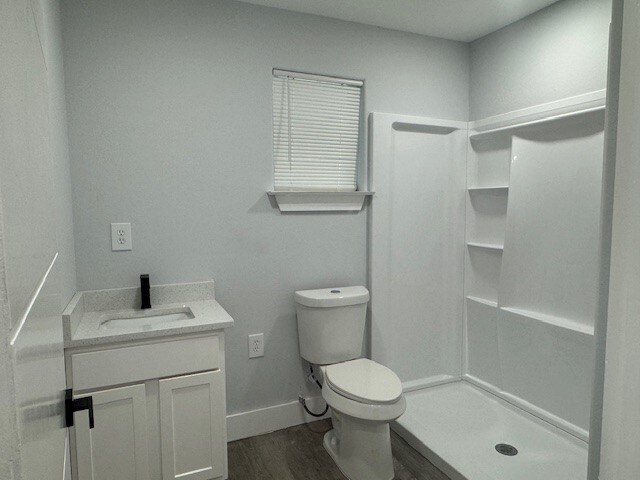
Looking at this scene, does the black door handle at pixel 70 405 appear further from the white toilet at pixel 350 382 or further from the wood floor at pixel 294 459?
the wood floor at pixel 294 459

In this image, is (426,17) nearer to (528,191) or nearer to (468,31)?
(468,31)

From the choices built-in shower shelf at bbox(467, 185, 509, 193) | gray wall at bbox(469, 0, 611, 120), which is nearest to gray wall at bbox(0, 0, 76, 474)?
gray wall at bbox(469, 0, 611, 120)

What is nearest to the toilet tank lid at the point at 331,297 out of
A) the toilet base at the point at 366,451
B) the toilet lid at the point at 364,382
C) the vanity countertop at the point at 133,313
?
the toilet lid at the point at 364,382

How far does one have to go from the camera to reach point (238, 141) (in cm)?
228

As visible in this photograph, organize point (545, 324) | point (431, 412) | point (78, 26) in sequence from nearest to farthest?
point (78, 26)
point (545, 324)
point (431, 412)

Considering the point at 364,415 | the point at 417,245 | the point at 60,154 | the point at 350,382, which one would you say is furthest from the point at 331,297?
the point at 60,154

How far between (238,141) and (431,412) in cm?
198

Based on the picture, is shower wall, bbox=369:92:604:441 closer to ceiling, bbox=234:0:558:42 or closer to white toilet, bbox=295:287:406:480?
white toilet, bbox=295:287:406:480

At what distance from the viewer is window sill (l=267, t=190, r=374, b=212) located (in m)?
2.38

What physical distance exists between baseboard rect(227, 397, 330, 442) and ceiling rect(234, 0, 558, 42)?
7.44ft

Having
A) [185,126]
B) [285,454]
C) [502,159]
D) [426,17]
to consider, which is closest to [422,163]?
[502,159]

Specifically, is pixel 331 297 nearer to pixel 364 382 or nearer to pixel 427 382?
pixel 364 382

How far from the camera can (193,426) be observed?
1.83 metres

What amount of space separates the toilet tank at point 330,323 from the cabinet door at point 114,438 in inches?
36.8
